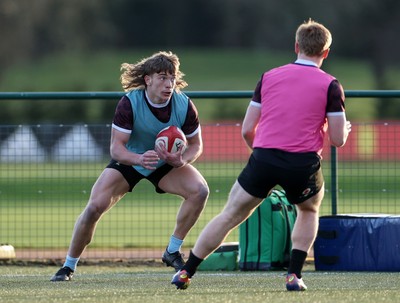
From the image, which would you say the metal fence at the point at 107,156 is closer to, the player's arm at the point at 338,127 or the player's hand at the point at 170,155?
the player's hand at the point at 170,155

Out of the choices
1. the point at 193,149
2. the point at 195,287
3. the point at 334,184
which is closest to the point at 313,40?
the point at 193,149

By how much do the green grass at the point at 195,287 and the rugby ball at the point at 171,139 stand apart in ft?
3.44

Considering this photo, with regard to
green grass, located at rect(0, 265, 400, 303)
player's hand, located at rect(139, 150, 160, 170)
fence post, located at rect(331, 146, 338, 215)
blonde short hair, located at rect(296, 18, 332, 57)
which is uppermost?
blonde short hair, located at rect(296, 18, 332, 57)

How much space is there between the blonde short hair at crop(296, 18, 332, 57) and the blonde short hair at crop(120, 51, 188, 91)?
1.54 metres

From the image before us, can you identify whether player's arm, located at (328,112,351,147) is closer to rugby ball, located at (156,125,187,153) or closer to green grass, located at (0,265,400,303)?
green grass, located at (0,265,400,303)

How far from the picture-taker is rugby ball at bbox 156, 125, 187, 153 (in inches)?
369

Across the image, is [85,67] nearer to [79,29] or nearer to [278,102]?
[79,29]

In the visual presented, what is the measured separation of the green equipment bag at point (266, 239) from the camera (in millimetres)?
10773

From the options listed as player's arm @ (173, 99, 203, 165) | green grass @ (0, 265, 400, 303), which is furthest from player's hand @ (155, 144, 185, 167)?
green grass @ (0, 265, 400, 303)

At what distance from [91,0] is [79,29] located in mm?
4108

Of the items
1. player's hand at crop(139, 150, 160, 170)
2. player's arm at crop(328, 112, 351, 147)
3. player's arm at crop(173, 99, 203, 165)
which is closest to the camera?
player's arm at crop(328, 112, 351, 147)

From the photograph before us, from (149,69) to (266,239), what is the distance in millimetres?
2152

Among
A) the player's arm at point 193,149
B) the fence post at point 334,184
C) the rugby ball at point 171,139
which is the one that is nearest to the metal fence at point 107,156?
the fence post at point 334,184

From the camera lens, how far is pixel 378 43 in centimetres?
7812
